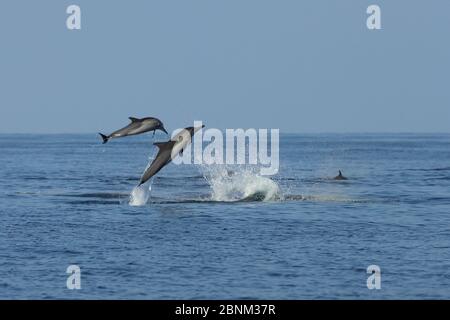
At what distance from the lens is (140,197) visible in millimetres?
48156

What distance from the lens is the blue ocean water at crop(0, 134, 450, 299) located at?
87.1ft

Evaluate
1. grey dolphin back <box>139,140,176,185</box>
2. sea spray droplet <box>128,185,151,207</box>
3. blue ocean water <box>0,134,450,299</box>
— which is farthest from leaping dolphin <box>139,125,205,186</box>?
sea spray droplet <box>128,185,151,207</box>

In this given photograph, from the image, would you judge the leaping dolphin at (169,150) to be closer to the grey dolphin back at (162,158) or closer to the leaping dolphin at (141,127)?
the grey dolphin back at (162,158)

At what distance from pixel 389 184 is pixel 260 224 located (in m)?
25.8

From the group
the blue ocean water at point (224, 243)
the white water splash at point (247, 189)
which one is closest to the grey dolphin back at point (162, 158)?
the blue ocean water at point (224, 243)

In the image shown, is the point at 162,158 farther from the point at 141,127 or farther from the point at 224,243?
the point at 224,243

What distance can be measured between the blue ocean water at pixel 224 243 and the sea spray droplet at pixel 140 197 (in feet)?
2.06

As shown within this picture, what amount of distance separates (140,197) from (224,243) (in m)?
14.9

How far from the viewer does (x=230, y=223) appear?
38.8 metres

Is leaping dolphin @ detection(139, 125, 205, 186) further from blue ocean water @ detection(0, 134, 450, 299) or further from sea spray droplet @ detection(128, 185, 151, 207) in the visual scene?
sea spray droplet @ detection(128, 185, 151, 207)

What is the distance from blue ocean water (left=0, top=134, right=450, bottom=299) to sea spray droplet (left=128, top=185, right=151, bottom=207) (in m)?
0.63

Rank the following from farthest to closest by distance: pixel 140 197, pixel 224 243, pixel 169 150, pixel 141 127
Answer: pixel 140 197, pixel 169 150, pixel 224 243, pixel 141 127

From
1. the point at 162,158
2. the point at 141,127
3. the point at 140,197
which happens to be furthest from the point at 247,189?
the point at 141,127
